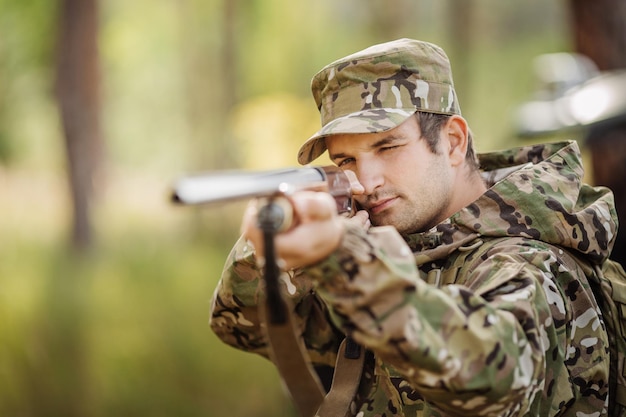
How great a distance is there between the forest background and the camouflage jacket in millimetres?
3464

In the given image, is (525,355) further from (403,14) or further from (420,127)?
(403,14)

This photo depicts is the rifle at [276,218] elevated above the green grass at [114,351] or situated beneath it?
elevated above

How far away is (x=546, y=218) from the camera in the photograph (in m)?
2.29

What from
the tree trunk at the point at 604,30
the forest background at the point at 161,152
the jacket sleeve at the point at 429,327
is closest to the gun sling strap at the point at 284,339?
the jacket sleeve at the point at 429,327

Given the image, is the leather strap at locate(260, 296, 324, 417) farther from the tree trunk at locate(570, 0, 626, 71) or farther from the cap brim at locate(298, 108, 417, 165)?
the tree trunk at locate(570, 0, 626, 71)

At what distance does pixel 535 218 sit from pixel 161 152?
661 centimetres

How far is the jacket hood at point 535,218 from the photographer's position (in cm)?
228

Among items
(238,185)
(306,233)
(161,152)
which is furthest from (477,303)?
(161,152)

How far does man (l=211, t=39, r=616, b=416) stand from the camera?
1.65 m

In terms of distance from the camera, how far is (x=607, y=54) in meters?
5.45

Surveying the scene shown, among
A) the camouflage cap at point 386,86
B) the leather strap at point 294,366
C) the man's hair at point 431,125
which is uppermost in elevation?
the camouflage cap at point 386,86

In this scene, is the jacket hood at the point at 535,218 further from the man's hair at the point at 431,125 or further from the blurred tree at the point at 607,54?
the blurred tree at the point at 607,54

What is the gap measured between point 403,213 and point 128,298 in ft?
17.9

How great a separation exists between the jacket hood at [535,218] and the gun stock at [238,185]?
542 millimetres
